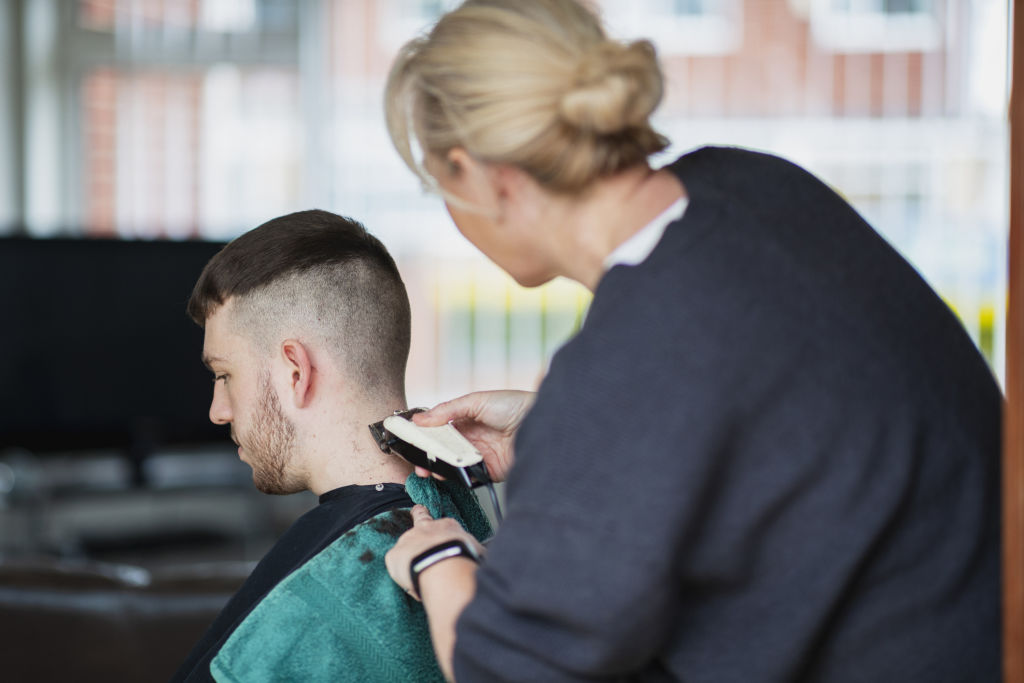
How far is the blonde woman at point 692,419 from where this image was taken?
34.2 inches

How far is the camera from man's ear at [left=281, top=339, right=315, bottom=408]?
1354 mm

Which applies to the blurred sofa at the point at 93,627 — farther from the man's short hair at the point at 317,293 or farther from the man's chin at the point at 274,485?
the man's short hair at the point at 317,293

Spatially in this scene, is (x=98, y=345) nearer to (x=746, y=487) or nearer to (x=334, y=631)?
(x=334, y=631)

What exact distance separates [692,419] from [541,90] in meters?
0.32

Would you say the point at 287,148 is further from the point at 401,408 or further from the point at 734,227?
the point at 734,227

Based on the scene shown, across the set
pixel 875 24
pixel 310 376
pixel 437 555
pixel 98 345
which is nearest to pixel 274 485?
pixel 310 376

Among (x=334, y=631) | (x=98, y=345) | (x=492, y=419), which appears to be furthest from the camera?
(x=98, y=345)

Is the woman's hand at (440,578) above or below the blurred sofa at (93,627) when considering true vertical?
above

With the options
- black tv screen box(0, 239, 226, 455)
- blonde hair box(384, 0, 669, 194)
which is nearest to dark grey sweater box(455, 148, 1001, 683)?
blonde hair box(384, 0, 669, 194)

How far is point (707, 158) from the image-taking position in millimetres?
1073

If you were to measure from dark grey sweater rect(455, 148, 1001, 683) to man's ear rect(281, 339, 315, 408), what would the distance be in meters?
0.49

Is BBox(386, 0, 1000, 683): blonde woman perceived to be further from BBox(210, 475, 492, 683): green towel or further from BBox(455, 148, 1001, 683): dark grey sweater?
BBox(210, 475, 492, 683): green towel

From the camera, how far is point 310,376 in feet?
4.48

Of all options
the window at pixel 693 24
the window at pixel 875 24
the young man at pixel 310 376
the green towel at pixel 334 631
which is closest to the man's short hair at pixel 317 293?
the young man at pixel 310 376
